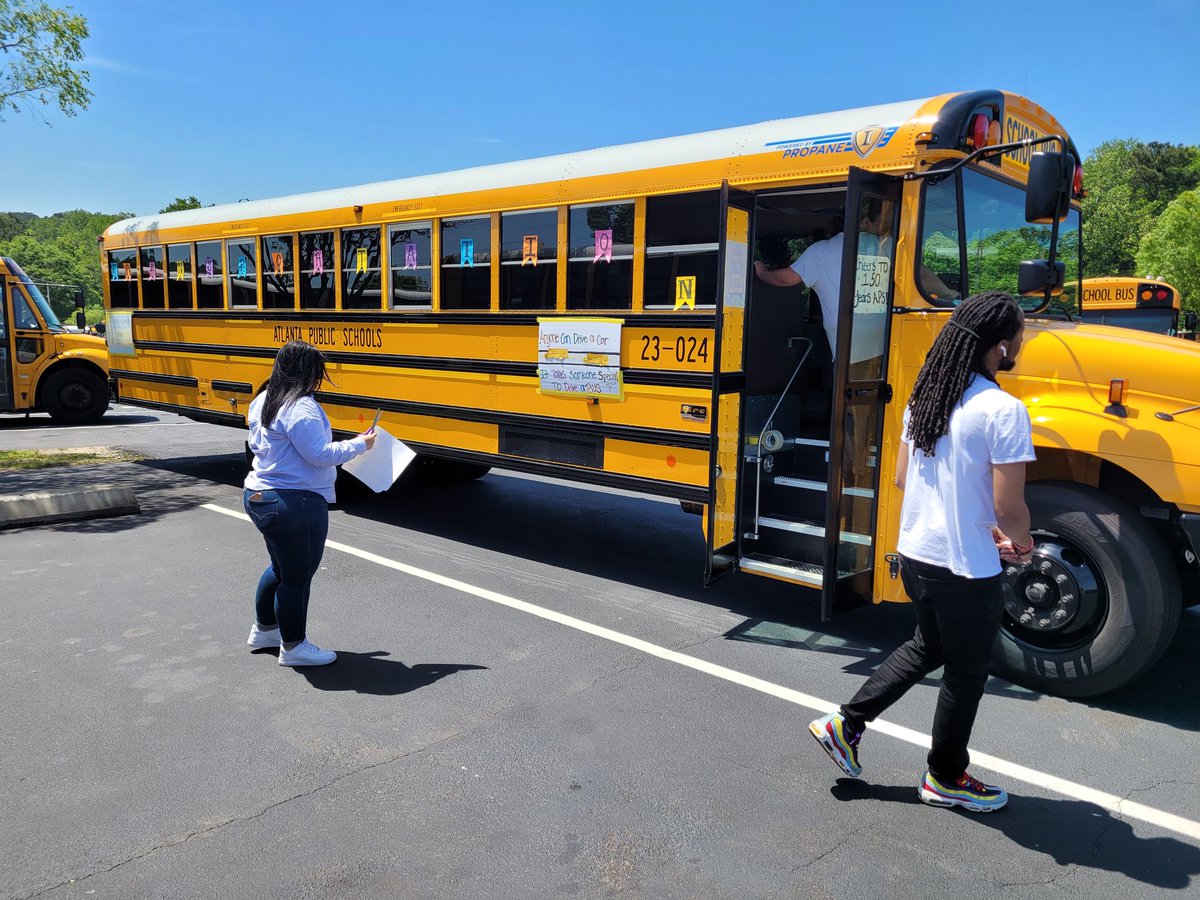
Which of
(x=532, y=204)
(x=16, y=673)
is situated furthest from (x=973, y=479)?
(x=16, y=673)

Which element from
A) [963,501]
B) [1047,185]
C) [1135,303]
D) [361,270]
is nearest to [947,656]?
[963,501]

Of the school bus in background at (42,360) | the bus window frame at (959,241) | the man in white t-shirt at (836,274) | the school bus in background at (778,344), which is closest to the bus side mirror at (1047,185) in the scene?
the school bus in background at (778,344)

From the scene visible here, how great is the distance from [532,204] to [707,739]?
3.66 metres

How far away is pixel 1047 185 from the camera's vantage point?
3701mm

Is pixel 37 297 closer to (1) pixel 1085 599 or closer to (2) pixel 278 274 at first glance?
(2) pixel 278 274

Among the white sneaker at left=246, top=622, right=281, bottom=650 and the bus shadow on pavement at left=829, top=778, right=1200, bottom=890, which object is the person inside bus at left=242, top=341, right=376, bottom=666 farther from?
the bus shadow on pavement at left=829, top=778, right=1200, bottom=890

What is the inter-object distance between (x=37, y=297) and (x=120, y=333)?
507 centimetres

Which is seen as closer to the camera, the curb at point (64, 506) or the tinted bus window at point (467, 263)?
the tinted bus window at point (467, 263)

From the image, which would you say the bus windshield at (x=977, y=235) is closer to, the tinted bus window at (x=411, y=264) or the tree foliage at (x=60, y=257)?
the tinted bus window at (x=411, y=264)

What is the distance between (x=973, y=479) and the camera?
8.79 ft

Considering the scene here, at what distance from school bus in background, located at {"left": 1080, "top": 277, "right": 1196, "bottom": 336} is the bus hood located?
34.1 feet

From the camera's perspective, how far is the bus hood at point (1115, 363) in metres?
3.54

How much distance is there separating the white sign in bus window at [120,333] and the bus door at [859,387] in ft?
Answer: 28.7

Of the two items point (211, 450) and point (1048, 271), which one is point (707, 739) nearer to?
point (1048, 271)
